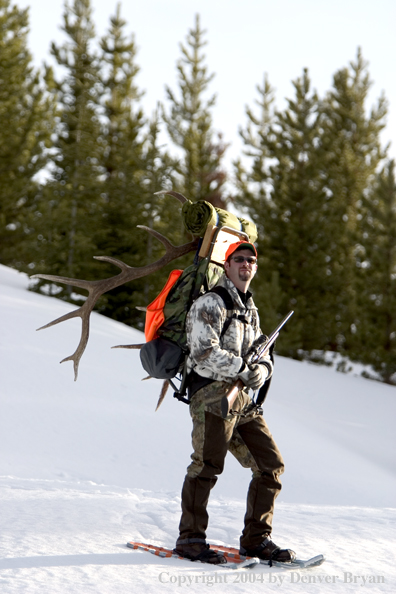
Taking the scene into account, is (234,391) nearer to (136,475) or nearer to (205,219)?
(205,219)

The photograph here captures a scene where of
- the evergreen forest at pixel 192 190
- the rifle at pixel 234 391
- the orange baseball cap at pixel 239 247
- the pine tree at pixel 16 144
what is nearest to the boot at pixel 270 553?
the rifle at pixel 234 391

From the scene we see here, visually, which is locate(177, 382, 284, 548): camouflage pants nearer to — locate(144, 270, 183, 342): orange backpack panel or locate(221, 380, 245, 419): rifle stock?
locate(221, 380, 245, 419): rifle stock

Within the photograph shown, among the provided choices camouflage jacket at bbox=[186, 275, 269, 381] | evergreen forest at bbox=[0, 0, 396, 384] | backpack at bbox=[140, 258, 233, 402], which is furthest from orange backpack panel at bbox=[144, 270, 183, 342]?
evergreen forest at bbox=[0, 0, 396, 384]

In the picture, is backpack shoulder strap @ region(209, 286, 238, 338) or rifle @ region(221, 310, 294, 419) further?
backpack shoulder strap @ region(209, 286, 238, 338)

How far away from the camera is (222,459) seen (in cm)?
354

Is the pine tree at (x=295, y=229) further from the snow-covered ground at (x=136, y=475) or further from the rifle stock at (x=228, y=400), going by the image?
the rifle stock at (x=228, y=400)

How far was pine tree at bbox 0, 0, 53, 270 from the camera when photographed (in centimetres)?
2458

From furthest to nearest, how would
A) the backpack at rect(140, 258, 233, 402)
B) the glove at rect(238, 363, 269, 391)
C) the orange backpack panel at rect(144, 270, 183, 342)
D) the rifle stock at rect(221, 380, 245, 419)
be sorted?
the orange backpack panel at rect(144, 270, 183, 342)
the backpack at rect(140, 258, 233, 402)
the glove at rect(238, 363, 269, 391)
the rifle stock at rect(221, 380, 245, 419)

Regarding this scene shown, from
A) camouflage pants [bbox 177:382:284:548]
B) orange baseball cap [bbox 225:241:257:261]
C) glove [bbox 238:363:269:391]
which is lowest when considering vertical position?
camouflage pants [bbox 177:382:284:548]

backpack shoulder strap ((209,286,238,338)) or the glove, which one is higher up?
backpack shoulder strap ((209,286,238,338))

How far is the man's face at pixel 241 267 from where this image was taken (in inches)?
142

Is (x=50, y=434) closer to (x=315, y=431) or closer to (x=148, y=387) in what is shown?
(x=148, y=387)

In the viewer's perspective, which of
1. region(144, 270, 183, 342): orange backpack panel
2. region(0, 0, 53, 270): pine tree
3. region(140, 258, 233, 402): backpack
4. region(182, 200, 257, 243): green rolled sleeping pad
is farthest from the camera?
region(0, 0, 53, 270): pine tree

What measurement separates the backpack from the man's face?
10 centimetres
